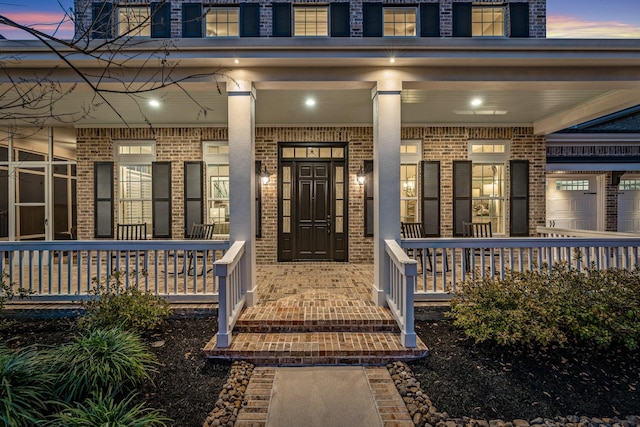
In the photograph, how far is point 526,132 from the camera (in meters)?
7.05

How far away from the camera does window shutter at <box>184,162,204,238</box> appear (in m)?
6.96

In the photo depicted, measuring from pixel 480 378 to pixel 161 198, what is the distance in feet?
21.2

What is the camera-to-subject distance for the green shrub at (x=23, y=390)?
7.23 feet

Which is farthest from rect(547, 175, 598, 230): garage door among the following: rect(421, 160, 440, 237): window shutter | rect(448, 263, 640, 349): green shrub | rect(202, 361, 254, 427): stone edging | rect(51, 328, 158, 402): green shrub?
rect(51, 328, 158, 402): green shrub

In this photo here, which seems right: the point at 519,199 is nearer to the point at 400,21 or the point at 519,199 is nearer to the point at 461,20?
the point at 461,20

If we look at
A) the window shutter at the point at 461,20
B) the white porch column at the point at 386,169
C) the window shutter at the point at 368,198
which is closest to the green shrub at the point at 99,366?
the white porch column at the point at 386,169

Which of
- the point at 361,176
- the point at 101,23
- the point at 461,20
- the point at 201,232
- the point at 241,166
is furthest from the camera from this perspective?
the point at 361,176

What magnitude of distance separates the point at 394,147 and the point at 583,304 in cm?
265

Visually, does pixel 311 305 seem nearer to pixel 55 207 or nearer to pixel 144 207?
pixel 144 207

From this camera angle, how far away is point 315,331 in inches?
147

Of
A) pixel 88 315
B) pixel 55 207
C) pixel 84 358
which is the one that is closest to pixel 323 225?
pixel 88 315

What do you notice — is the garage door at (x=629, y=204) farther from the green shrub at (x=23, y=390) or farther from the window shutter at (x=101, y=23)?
the green shrub at (x=23, y=390)

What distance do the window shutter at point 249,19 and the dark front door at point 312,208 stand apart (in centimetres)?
266

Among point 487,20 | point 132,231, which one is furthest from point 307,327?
point 487,20
